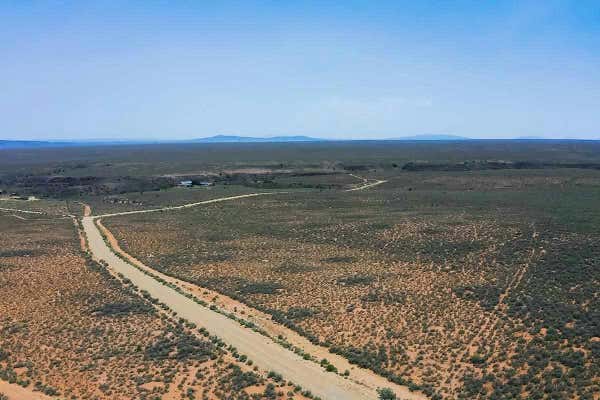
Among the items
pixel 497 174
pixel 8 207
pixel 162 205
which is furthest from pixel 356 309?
pixel 497 174

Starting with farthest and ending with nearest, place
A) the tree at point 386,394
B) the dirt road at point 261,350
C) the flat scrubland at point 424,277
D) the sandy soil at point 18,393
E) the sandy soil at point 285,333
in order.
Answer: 1. the flat scrubland at point 424,277
2. the sandy soil at point 285,333
3. the dirt road at point 261,350
4. the sandy soil at point 18,393
5. the tree at point 386,394

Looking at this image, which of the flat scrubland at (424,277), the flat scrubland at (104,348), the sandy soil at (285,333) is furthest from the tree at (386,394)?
the flat scrubland at (104,348)

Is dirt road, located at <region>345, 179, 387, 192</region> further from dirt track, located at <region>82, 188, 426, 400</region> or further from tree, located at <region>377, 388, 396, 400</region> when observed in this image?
tree, located at <region>377, 388, 396, 400</region>

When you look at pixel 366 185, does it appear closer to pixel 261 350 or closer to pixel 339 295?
pixel 339 295

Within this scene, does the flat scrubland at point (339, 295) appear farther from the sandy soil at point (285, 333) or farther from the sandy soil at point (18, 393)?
the sandy soil at point (285, 333)

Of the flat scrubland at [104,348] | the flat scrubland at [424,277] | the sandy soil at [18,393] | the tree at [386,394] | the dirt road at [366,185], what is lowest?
the sandy soil at [18,393]

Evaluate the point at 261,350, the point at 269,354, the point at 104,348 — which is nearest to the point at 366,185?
the point at 261,350
